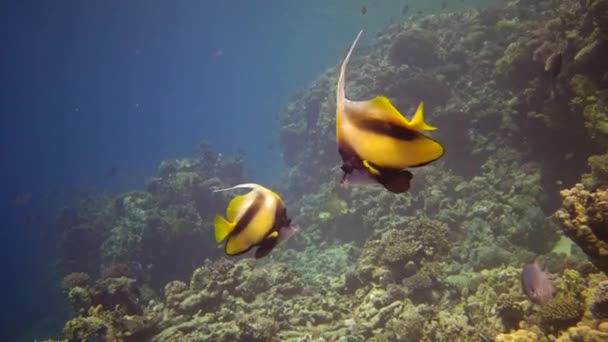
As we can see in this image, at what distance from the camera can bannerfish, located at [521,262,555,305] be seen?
5.02m

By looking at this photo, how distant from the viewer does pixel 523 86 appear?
1125cm

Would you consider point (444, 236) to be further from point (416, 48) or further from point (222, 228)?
point (416, 48)

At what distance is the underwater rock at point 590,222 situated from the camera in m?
3.63

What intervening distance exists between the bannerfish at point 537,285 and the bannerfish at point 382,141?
193 inches

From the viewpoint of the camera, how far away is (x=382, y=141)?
124 centimetres

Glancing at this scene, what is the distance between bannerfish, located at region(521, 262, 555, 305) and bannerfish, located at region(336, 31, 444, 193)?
193 inches

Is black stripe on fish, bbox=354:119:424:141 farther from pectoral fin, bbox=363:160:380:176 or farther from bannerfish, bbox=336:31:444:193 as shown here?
pectoral fin, bbox=363:160:380:176

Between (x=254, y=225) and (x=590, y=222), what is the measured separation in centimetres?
356

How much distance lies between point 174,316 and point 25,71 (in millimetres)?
69962

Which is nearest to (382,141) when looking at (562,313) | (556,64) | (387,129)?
(387,129)

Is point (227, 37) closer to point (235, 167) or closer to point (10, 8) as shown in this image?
point (10, 8)

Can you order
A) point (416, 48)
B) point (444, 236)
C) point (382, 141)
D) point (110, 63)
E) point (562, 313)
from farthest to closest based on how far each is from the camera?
point (110, 63) → point (416, 48) → point (444, 236) → point (562, 313) → point (382, 141)

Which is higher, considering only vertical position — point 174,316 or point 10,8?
point 10,8

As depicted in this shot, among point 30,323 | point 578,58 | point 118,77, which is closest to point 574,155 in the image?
point 578,58
